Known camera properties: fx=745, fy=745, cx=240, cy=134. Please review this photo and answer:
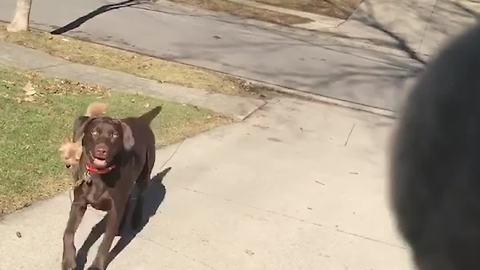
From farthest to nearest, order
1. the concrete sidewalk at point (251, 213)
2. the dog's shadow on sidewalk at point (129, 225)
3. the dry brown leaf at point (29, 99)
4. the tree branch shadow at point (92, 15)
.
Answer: the tree branch shadow at point (92, 15), the dry brown leaf at point (29, 99), the concrete sidewalk at point (251, 213), the dog's shadow on sidewalk at point (129, 225)

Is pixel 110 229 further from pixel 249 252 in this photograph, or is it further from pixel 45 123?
pixel 45 123

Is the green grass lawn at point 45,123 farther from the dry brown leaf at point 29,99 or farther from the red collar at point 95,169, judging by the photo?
the red collar at point 95,169

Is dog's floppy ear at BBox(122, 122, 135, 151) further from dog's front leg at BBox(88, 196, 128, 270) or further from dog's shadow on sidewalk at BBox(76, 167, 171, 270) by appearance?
dog's shadow on sidewalk at BBox(76, 167, 171, 270)

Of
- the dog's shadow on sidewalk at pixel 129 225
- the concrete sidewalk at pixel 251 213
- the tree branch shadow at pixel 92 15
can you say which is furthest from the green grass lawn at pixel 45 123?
the tree branch shadow at pixel 92 15

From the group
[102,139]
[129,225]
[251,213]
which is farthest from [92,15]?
[102,139]

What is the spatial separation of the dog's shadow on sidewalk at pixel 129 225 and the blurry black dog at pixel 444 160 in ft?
11.9

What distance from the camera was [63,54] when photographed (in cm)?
948

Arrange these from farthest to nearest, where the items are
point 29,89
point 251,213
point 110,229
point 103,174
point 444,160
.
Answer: point 29,89, point 251,213, point 110,229, point 103,174, point 444,160

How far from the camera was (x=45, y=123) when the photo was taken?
632 centimetres

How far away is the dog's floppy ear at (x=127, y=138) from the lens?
392cm

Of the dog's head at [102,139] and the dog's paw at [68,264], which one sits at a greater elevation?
the dog's head at [102,139]

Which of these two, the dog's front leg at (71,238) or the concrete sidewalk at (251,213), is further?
the concrete sidewalk at (251,213)

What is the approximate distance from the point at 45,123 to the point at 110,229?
2.63m

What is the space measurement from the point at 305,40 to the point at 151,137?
10179 mm
